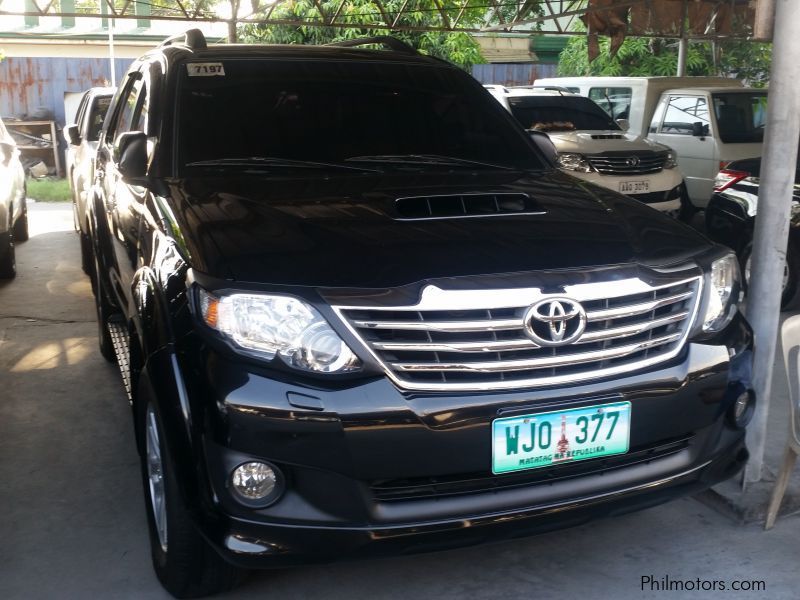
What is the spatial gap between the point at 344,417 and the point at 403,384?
0.18 metres

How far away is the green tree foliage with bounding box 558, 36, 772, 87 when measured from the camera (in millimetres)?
19609

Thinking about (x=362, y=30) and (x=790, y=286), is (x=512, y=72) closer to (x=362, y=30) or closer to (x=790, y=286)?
(x=362, y=30)

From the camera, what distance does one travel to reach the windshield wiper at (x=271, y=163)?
3.58m

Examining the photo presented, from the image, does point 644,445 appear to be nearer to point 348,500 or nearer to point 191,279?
point 348,500

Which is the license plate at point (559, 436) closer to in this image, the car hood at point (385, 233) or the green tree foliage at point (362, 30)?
the car hood at point (385, 233)

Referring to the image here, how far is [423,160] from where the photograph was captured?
3.84 meters

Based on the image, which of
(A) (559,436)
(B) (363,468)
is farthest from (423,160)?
(B) (363,468)

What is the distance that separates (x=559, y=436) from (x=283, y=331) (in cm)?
82

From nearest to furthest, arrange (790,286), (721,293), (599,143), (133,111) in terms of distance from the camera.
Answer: (721,293) → (133,111) → (790,286) → (599,143)

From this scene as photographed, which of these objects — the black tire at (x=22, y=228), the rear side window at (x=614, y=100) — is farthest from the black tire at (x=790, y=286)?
the black tire at (x=22, y=228)

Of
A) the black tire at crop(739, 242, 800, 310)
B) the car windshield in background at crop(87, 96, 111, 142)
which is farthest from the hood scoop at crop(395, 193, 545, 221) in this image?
the car windshield in background at crop(87, 96, 111, 142)

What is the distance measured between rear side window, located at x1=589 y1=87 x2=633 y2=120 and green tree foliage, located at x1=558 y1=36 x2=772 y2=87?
5.94m

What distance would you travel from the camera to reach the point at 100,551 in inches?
132

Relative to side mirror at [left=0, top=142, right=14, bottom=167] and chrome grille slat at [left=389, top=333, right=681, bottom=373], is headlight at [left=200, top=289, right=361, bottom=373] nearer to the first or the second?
chrome grille slat at [left=389, top=333, right=681, bottom=373]
